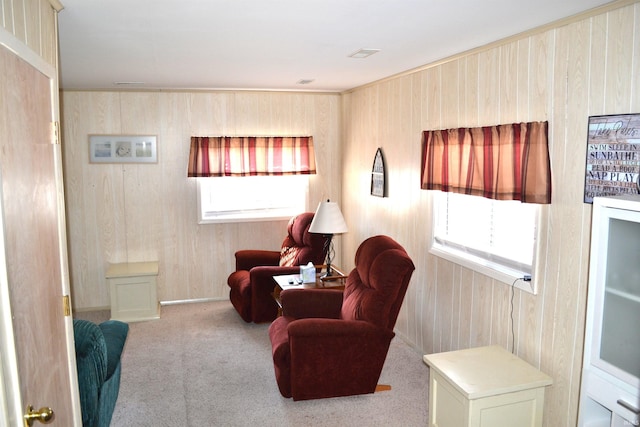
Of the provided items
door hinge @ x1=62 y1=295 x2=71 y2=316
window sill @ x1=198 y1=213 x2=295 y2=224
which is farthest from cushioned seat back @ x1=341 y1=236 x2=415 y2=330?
window sill @ x1=198 y1=213 x2=295 y2=224

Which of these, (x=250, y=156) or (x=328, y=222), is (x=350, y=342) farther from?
(x=250, y=156)

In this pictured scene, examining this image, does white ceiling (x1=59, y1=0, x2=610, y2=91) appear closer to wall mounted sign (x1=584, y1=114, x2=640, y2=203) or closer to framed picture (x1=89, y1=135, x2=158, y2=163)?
wall mounted sign (x1=584, y1=114, x2=640, y2=203)

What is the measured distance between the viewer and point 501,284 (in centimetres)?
327

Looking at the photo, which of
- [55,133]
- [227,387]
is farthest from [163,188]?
[55,133]

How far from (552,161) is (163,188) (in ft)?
13.6

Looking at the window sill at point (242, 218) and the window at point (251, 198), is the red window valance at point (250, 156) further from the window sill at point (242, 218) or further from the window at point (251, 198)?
the window sill at point (242, 218)

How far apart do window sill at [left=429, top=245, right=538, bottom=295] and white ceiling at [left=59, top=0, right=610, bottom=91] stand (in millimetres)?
1452

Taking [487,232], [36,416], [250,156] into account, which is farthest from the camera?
[250,156]

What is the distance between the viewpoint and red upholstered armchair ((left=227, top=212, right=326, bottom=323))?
4906 mm

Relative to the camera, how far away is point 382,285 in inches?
133

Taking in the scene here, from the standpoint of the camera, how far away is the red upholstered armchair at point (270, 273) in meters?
4.91

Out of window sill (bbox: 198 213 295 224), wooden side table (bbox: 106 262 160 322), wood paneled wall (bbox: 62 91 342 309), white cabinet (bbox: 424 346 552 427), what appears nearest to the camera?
white cabinet (bbox: 424 346 552 427)

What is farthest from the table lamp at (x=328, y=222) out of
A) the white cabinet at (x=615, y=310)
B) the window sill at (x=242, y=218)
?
the white cabinet at (x=615, y=310)

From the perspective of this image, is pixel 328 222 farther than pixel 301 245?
No
